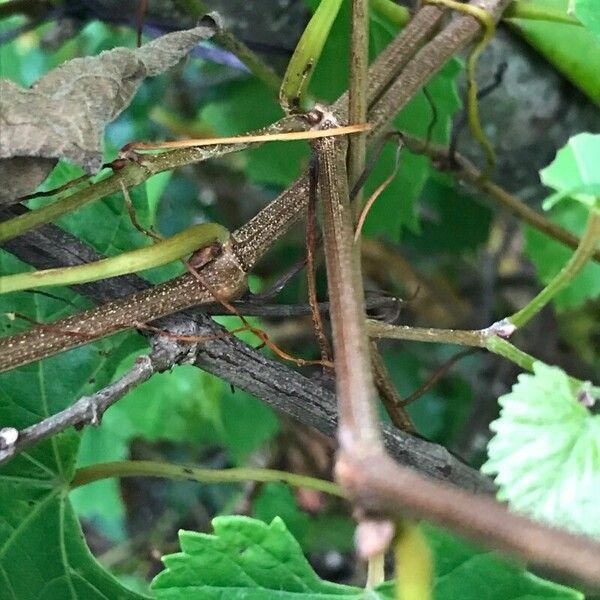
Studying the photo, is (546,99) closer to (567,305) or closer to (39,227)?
(567,305)

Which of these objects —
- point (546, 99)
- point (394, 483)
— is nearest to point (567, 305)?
point (546, 99)

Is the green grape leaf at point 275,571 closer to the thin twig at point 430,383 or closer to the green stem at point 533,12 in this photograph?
the thin twig at point 430,383

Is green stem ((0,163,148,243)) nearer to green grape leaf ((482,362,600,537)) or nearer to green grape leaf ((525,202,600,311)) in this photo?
green grape leaf ((482,362,600,537))

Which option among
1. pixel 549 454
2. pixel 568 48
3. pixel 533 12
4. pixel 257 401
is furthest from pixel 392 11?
pixel 257 401

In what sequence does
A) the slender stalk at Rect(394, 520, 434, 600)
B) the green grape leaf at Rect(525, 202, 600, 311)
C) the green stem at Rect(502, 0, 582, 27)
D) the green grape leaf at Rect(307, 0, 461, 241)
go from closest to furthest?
the slender stalk at Rect(394, 520, 434, 600), the green stem at Rect(502, 0, 582, 27), the green grape leaf at Rect(307, 0, 461, 241), the green grape leaf at Rect(525, 202, 600, 311)

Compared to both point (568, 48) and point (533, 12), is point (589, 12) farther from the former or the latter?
point (568, 48)

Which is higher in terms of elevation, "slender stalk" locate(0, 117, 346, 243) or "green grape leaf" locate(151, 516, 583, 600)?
"slender stalk" locate(0, 117, 346, 243)

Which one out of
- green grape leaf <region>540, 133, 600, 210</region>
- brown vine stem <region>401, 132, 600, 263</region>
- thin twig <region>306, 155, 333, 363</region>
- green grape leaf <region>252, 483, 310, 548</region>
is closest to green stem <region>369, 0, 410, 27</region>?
brown vine stem <region>401, 132, 600, 263</region>
